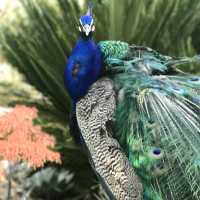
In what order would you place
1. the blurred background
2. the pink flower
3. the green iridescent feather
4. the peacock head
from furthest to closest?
the blurred background → the pink flower → the peacock head → the green iridescent feather

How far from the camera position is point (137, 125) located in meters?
2.82

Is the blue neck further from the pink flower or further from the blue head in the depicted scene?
the pink flower

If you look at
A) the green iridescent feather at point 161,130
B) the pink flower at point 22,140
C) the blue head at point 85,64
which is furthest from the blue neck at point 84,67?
the pink flower at point 22,140

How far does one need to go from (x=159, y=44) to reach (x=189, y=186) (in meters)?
1.88

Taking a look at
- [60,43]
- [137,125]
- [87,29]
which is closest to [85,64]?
[87,29]

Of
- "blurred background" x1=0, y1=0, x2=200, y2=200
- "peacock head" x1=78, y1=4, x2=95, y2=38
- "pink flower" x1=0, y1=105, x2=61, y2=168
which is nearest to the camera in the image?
"peacock head" x1=78, y1=4, x2=95, y2=38

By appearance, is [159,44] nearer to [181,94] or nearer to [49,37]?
[49,37]

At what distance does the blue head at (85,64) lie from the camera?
10.0 ft

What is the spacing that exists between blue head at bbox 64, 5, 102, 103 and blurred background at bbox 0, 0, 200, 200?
1.27 meters

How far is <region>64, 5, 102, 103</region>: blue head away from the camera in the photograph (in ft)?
10.0

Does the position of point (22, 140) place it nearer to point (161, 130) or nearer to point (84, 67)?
point (84, 67)

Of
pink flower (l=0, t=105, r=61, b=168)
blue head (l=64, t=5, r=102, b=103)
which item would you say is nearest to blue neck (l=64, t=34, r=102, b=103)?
blue head (l=64, t=5, r=102, b=103)

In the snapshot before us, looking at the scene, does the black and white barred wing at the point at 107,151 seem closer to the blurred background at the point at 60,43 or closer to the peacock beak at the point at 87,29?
the peacock beak at the point at 87,29

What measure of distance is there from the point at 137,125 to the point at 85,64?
1.46ft
